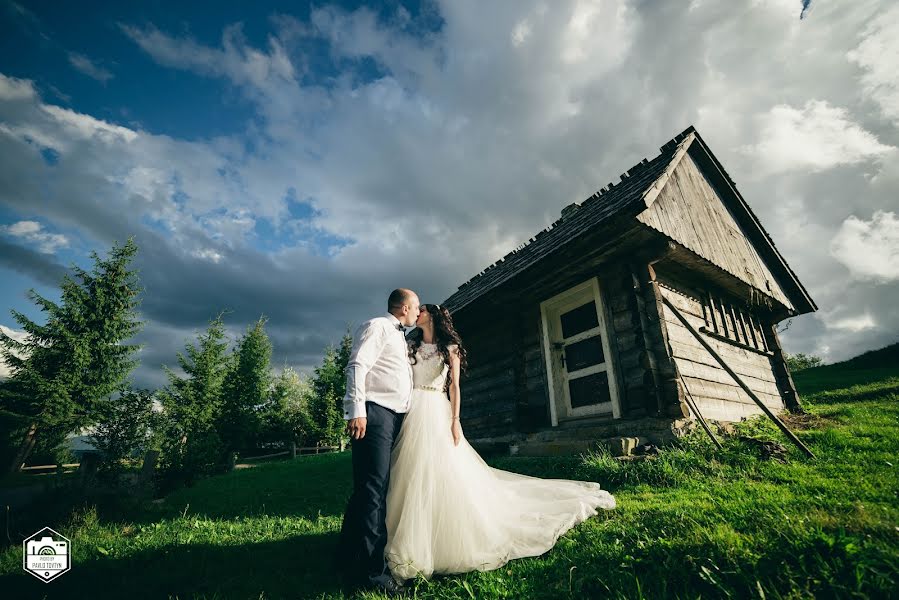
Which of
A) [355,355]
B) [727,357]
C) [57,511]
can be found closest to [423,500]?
[355,355]

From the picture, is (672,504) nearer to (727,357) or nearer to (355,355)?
(355,355)

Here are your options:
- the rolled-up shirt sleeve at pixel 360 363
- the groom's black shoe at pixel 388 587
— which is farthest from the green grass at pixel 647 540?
the rolled-up shirt sleeve at pixel 360 363

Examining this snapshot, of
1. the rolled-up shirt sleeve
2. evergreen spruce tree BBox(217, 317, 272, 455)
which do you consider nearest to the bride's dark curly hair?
the rolled-up shirt sleeve

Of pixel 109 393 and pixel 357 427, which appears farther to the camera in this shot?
pixel 109 393

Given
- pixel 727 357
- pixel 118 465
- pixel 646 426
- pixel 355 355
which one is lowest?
pixel 118 465

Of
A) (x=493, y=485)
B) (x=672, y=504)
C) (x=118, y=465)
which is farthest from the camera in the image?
(x=118, y=465)

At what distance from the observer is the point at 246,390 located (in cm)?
2289

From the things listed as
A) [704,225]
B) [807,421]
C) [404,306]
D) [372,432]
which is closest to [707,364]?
[807,421]

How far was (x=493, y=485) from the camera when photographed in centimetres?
344

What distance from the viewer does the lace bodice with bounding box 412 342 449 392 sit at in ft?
11.0

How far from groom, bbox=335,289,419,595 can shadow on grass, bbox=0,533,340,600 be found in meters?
0.28

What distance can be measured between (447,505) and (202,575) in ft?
6.88

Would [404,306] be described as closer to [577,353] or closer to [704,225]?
[577,353]

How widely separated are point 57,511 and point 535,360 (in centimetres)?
813
